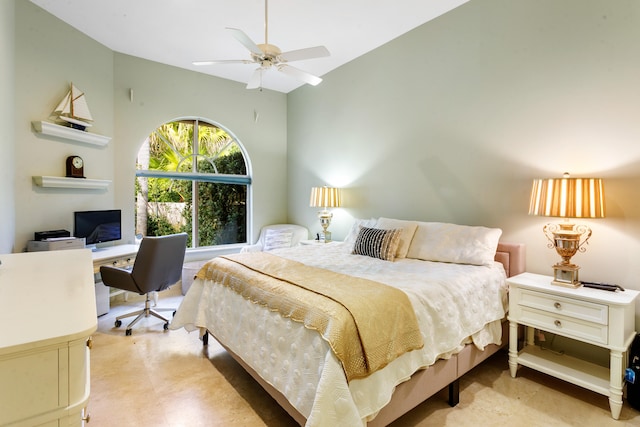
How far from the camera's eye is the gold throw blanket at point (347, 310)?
1.39 metres

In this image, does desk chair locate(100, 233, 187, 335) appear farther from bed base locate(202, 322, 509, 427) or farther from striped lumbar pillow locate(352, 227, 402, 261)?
striped lumbar pillow locate(352, 227, 402, 261)

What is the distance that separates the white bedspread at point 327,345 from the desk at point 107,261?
119 cm

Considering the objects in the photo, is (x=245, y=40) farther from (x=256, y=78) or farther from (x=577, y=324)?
(x=577, y=324)

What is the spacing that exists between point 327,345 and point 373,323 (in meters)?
0.25

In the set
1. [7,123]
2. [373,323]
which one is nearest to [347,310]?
[373,323]

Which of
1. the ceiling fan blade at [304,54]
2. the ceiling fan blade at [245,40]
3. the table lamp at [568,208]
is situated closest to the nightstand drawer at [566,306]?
the table lamp at [568,208]

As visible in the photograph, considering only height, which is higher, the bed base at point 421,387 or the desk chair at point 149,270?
the desk chair at point 149,270

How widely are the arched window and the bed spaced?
91.7 inches

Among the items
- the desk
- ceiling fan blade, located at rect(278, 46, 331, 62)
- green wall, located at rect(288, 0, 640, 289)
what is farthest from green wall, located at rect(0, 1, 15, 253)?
green wall, located at rect(288, 0, 640, 289)

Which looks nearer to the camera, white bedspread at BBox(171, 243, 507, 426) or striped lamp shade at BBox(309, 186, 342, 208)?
white bedspread at BBox(171, 243, 507, 426)

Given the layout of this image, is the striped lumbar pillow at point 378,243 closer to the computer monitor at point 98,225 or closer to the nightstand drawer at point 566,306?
the nightstand drawer at point 566,306

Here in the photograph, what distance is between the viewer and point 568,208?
6.62ft

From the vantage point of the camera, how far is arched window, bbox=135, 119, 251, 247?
4.39 metres

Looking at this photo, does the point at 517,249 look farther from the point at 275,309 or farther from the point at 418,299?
the point at 275,309
